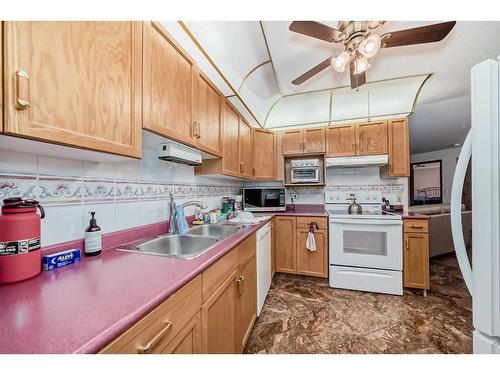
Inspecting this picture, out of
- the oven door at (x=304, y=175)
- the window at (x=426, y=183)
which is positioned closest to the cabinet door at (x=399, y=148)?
the oven door at (x=304, y=175)

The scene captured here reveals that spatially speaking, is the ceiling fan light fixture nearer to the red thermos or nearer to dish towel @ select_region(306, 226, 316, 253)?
dish towel @ select_region(306, 226, 316, 253)

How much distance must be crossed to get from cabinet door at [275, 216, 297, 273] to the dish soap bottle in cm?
201

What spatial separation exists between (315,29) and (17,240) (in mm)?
1903

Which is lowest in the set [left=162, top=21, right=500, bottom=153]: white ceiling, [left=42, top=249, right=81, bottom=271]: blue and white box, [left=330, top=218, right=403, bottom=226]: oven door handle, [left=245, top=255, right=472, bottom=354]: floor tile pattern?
[left=245, top=255, right=472, bottom=354]: floor tile pattern

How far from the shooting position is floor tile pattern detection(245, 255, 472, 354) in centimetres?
146

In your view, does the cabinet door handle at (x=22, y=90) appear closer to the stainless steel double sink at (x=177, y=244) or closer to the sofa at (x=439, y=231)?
the stainless steel double sink at (x=177, y=244)

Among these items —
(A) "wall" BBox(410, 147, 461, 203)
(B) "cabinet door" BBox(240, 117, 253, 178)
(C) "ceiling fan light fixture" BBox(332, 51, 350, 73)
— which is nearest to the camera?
(C) "ceiling fan light fixture" BBox(332, 51, 350, 73)

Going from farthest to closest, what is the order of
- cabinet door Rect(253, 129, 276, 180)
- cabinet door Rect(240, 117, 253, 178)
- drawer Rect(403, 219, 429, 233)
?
1. cabinet door Rect(253, 129, 276, 180)
2. cabinet door Rect(240, 117, 253, 178)
3. drawer Rect(403, 219, 429, 233)

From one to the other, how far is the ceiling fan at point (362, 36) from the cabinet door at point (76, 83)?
1.10 m

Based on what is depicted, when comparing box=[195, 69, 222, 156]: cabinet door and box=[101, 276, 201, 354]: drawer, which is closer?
box=[101, 276, 201, 354]: drawer

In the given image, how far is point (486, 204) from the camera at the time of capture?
0.65m

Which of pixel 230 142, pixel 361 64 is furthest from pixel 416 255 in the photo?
pixel 230 142

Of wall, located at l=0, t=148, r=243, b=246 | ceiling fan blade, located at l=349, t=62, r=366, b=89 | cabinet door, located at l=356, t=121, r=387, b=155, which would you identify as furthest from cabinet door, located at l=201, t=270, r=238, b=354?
cabinet door, located at l=356, t=121, r=387, b=155
